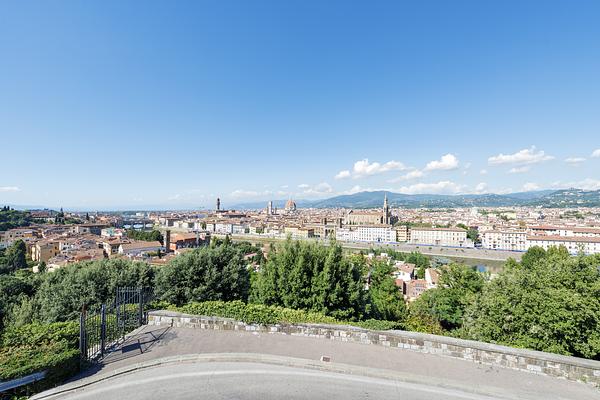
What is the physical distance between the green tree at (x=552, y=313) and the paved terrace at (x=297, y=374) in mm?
1745

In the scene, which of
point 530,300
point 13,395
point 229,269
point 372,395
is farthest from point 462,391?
point 229,269

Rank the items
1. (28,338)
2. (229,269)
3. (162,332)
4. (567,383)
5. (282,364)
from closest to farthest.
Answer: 1. (567,383)
2. (282,364)
3. (28,338)
4. (162,332)
5. (229,269)

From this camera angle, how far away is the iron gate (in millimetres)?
6395

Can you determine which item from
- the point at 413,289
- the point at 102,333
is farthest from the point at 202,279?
the point at 413,289

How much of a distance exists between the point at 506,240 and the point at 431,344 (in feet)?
324

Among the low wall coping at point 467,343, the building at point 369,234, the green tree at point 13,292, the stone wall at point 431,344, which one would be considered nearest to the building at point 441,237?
the building at point 369,234

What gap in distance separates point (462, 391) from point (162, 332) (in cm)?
730

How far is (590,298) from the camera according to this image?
7.34 meters

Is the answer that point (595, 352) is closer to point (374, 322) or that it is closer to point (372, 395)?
point (374, 322)

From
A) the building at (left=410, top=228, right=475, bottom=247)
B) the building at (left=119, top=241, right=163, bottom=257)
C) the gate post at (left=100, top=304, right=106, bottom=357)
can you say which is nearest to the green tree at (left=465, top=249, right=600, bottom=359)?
the gate post at (left=100, top=304, right=106, bottom=357)

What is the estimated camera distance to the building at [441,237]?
314 feet

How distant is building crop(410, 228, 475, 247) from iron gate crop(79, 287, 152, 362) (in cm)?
10229

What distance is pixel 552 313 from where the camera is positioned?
24.3ft

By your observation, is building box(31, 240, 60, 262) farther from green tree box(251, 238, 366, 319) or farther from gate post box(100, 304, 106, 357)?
gate post box(100, 304, 106, 357)
